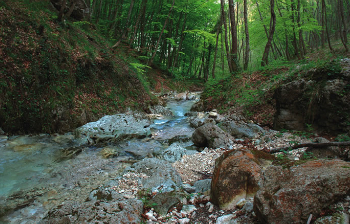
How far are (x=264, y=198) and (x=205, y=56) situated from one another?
29.2m

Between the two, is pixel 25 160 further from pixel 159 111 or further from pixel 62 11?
pixel 159 111

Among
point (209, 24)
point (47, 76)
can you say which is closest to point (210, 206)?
point (47, 76)

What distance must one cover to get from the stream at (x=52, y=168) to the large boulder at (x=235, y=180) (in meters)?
2.57

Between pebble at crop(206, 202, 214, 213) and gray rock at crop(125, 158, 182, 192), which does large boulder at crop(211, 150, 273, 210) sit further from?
gray rock at crop(125, 158, 182, 192)

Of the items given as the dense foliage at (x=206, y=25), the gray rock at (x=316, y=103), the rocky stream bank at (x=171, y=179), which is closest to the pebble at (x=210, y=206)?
the rocky stream bank at (x=171, y=179)

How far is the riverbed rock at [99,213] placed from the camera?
2.72 m

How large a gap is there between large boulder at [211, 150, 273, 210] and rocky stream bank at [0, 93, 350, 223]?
15mm

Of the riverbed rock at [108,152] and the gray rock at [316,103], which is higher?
the gray rock at [316,103]

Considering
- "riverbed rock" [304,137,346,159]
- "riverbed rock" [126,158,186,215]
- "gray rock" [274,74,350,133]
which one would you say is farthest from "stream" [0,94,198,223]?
"gray rock" [274,74,350,133]

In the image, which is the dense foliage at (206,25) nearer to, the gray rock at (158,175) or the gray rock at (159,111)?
the gray rock at (159,111)

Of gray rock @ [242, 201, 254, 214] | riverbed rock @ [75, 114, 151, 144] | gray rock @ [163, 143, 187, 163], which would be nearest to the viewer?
gray rock @ [242, 201, 254, 214]

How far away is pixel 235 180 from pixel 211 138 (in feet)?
11.5

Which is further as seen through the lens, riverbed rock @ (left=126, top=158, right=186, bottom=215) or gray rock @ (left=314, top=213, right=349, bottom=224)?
riverbed rock @ (left=126, top=158, right=186, bottom=215)

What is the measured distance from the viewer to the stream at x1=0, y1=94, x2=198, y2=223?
11.6 feet
